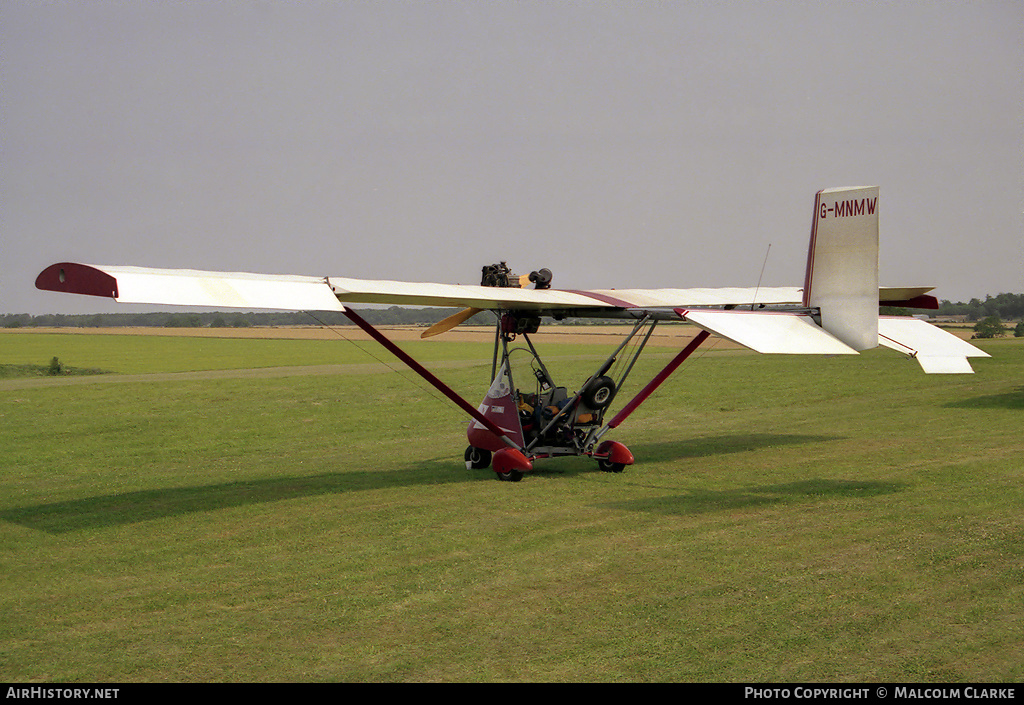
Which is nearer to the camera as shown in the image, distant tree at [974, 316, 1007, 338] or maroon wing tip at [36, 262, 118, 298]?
maroon wing tip at [36, 262, 118, 298]

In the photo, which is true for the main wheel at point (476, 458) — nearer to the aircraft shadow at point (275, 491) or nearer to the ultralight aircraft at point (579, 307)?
the ultralight aircraft at point (579, 307)

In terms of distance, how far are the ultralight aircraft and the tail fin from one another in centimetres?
2

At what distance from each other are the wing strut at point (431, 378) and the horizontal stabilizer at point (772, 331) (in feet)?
12.6

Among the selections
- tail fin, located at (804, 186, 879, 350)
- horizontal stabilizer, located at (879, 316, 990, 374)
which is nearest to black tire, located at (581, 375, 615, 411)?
tail fin, located at (804, 186, 879, 350)

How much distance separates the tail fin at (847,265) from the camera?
43.6 feet

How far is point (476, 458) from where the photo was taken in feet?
53.6

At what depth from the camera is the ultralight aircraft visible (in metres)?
11.3

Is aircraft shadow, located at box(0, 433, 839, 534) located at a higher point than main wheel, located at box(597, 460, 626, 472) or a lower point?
lower

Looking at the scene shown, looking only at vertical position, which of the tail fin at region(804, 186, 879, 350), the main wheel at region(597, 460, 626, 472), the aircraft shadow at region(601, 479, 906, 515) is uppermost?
the tail fin at region(804, 186, 879, 350)

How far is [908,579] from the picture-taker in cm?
848

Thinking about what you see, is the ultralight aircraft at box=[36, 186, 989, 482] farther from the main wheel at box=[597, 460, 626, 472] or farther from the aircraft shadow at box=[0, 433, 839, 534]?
the aircraft shadow at box=[0, 433, 839, 534]

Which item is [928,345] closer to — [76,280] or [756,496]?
[756,496]

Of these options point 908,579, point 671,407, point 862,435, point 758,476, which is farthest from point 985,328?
point 908,579
